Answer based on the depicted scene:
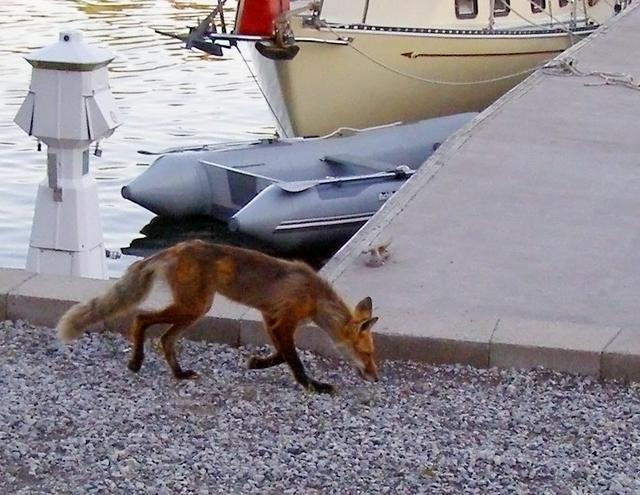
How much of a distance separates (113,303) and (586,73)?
362 inches

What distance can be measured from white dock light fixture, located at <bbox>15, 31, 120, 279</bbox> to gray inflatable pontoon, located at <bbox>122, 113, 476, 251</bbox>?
12.2 ft

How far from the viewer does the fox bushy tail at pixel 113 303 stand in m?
5.61

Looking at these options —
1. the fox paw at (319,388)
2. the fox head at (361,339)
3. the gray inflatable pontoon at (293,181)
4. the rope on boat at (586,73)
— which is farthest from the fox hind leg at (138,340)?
the rope on boat at (586,73)

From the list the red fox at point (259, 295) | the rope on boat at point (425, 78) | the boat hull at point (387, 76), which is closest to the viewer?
the red fox at point (259, 295)

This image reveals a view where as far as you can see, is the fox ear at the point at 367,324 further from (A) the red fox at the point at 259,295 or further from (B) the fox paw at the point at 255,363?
(B) the fox paw at the point at 255,363

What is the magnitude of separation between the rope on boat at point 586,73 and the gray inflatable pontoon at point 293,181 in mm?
1046

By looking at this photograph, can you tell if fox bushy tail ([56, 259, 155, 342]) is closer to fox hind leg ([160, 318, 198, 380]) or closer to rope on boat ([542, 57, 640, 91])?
fox hind leg ([160, 318, 198, 380])

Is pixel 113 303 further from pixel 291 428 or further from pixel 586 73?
pixel 586 73

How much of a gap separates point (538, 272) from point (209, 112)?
1090cm

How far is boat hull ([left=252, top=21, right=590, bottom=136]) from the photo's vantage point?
49.5 ft

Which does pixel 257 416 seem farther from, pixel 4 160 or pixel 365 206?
pixel 4 160

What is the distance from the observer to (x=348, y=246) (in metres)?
7.75

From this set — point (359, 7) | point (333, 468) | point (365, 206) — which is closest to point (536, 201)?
point (365, 206)

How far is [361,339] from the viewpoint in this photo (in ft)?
18.2
